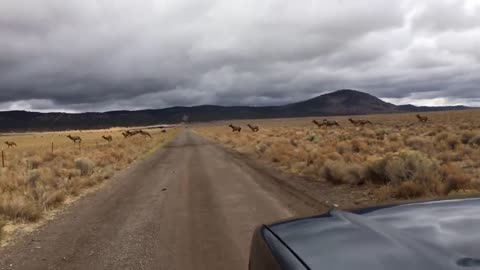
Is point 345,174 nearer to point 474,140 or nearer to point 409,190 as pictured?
point 409,190

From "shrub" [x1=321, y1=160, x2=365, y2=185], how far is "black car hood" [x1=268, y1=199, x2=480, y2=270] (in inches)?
411

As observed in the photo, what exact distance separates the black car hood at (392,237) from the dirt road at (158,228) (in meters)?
3.67

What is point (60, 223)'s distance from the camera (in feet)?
31.6

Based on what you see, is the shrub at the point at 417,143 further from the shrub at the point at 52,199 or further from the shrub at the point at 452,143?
the shrub at the point at 52,199

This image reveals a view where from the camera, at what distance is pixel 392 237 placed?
2.20 m

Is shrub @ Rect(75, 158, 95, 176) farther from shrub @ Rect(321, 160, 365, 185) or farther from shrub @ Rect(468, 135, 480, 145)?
shrub @ Rect(468, 135, 480, 145)

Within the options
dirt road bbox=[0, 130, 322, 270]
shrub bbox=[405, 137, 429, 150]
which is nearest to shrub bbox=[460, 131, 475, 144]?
shrub bbox=[405, 137, 429, 150]

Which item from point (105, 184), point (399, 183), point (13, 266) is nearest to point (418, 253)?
point (13, 266)

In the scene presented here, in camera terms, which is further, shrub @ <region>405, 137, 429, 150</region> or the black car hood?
shrub @ <region>405, 137, 429, 150</region>

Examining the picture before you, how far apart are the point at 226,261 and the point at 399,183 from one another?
6570mm

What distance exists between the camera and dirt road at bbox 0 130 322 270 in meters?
6.69

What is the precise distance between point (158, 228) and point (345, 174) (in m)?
6.46

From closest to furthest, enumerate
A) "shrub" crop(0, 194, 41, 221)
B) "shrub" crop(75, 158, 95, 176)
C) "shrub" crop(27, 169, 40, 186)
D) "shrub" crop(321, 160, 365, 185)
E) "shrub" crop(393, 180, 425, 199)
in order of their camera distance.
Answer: "shrub" crop(0, 194, 41, 221), "shrub" crop(393, 180, 425, 199), "shrub" crop(321, 160, 365, 185), "shrub" crop(27, 169, 40, 186), "shrub" crop(75, 158, 95, 176)

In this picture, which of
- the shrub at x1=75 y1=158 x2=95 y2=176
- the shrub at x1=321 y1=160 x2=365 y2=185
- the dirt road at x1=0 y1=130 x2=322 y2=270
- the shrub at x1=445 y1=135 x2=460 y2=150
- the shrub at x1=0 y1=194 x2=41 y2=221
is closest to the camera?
the dirt road at x1=0 y1=130 x2=322 y2=270
